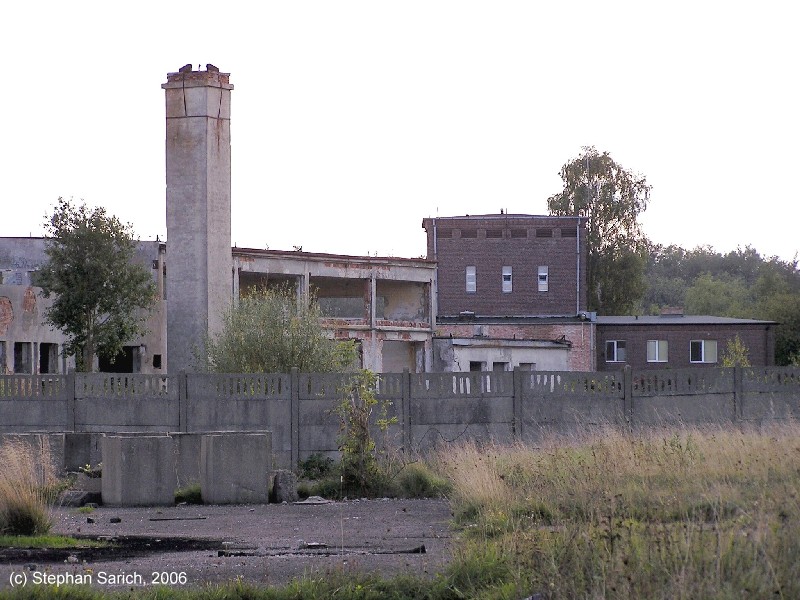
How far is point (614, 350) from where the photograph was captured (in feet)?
212

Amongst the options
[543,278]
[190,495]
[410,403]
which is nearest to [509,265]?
[543,278]

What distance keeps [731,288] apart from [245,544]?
92743 mm

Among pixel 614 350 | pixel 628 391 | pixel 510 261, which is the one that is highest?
pixel 510 261

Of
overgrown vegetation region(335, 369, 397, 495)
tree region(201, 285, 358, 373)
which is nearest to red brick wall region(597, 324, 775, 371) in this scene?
tree region(201, 285, 358, 373)

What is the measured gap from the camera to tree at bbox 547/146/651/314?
241ft

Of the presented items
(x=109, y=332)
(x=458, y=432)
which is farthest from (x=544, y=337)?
(x=458, y=432)

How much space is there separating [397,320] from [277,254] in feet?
28.9

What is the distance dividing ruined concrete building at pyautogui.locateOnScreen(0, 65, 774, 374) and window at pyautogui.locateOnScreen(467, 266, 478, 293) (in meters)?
0.11

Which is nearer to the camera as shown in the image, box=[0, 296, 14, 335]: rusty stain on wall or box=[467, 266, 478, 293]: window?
box=[0, 296, 14, 335]: rusty stain on wall

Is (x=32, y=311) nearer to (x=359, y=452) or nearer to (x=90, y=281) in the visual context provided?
(x=90, y=281)

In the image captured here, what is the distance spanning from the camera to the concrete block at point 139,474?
666 inches

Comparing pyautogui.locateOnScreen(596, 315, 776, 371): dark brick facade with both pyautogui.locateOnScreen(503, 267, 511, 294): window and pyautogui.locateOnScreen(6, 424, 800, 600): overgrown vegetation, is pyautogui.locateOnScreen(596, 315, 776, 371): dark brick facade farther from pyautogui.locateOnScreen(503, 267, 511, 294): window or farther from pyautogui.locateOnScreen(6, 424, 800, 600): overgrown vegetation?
pyautogui.locateOnScreen(6, 424, 800, 600): overgrown vegetation

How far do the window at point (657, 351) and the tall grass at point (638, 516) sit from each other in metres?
47.6

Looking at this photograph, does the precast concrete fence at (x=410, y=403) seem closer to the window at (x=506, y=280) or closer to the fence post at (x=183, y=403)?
the fence post at (x=183, y=403)
